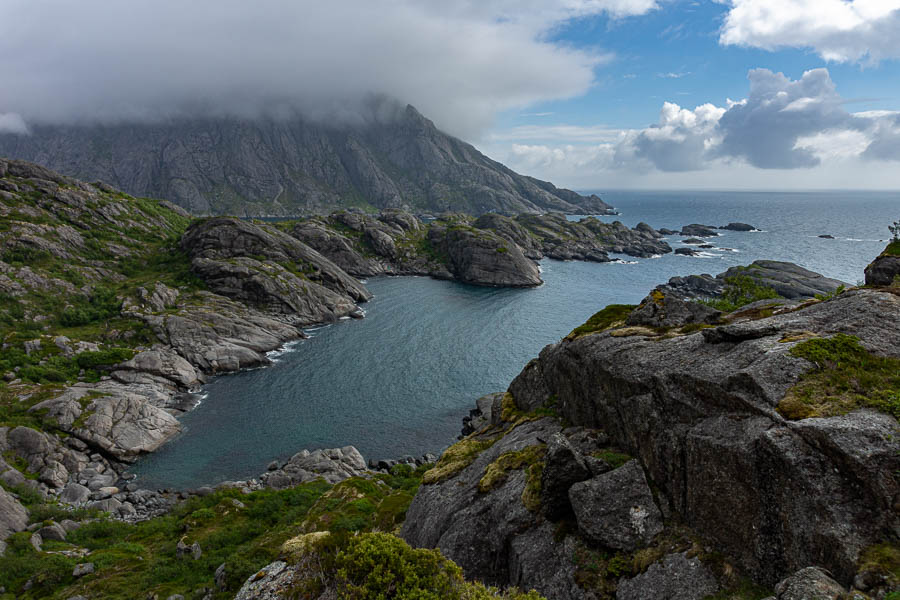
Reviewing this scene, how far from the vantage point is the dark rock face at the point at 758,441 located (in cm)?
1244

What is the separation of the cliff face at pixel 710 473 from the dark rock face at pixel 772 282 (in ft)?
361

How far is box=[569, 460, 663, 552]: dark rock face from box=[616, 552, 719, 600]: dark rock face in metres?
1.29

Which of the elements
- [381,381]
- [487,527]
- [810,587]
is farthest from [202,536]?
[381,381]

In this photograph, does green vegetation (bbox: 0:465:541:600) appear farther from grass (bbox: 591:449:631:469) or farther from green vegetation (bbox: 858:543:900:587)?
green vegetation (bbox: 858:543:900:587)

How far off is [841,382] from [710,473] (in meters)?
5.93

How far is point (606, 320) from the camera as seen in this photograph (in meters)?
34.0

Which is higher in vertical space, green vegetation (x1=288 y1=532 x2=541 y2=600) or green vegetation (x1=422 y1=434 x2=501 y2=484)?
green vegetation (x1=288 y1=532 x2=541 y2=600)

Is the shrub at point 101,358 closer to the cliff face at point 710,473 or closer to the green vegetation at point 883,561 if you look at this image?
the cliff face at point 710,473

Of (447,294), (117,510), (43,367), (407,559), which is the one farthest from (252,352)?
(407,559)

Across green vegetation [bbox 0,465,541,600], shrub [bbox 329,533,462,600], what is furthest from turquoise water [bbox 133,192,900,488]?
shrub [bbox 329,533,462,600]

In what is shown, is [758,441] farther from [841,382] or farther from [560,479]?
[560,479]

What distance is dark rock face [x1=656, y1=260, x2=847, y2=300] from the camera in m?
119

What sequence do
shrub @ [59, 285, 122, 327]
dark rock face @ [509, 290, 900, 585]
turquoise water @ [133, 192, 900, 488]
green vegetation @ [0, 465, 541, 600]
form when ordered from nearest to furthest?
dark rock face @ [509, 290, 900, 585] → green vegetation @ [0, 465, 541, 600] → turquoise water @ [133, 192, 900, 488] → shrub @ [59, 285, 122, 327]

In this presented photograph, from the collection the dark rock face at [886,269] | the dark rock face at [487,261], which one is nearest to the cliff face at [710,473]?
the dark rock face at [886,269]
